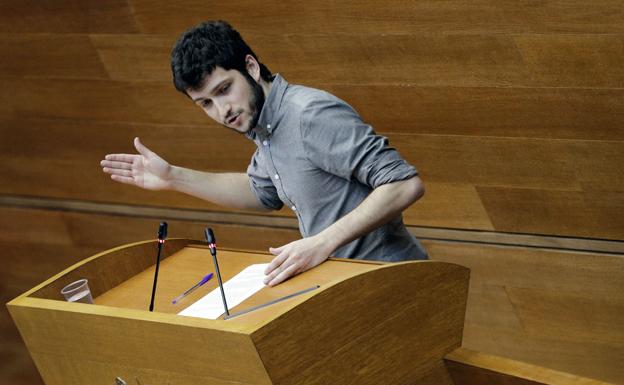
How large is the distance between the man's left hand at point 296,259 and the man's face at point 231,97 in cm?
16

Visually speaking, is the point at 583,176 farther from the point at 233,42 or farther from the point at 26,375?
the point at 26,375

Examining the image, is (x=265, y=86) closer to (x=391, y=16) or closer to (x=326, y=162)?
(x=326, y=162)

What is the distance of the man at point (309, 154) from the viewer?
949mm

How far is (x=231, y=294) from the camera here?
92 centimetres

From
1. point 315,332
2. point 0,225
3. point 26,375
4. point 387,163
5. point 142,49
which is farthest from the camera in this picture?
point 0,225

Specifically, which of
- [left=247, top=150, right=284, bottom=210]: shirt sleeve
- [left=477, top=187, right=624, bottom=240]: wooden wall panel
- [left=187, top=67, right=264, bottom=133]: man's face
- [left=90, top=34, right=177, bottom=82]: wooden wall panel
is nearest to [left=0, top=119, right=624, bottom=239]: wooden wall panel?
[left=477, top=187, right=624, bottom=240]: wooden wall panel

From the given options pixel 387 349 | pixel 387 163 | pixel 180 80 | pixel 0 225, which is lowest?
pixel 0 225

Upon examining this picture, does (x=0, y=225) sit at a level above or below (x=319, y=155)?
below

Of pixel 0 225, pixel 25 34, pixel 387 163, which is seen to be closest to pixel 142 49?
pixel 25 34

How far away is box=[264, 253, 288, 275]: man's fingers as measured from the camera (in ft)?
3.03

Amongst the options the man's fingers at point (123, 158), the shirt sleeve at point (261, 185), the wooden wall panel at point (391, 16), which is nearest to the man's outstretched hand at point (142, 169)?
the man's fingers at point (123, 158)

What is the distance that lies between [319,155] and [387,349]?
24 cm

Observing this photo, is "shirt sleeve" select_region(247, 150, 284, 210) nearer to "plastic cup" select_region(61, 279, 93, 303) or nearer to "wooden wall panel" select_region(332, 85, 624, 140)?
"plastic cup" select_region(61, 279, 93, 303)

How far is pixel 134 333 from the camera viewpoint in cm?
84
